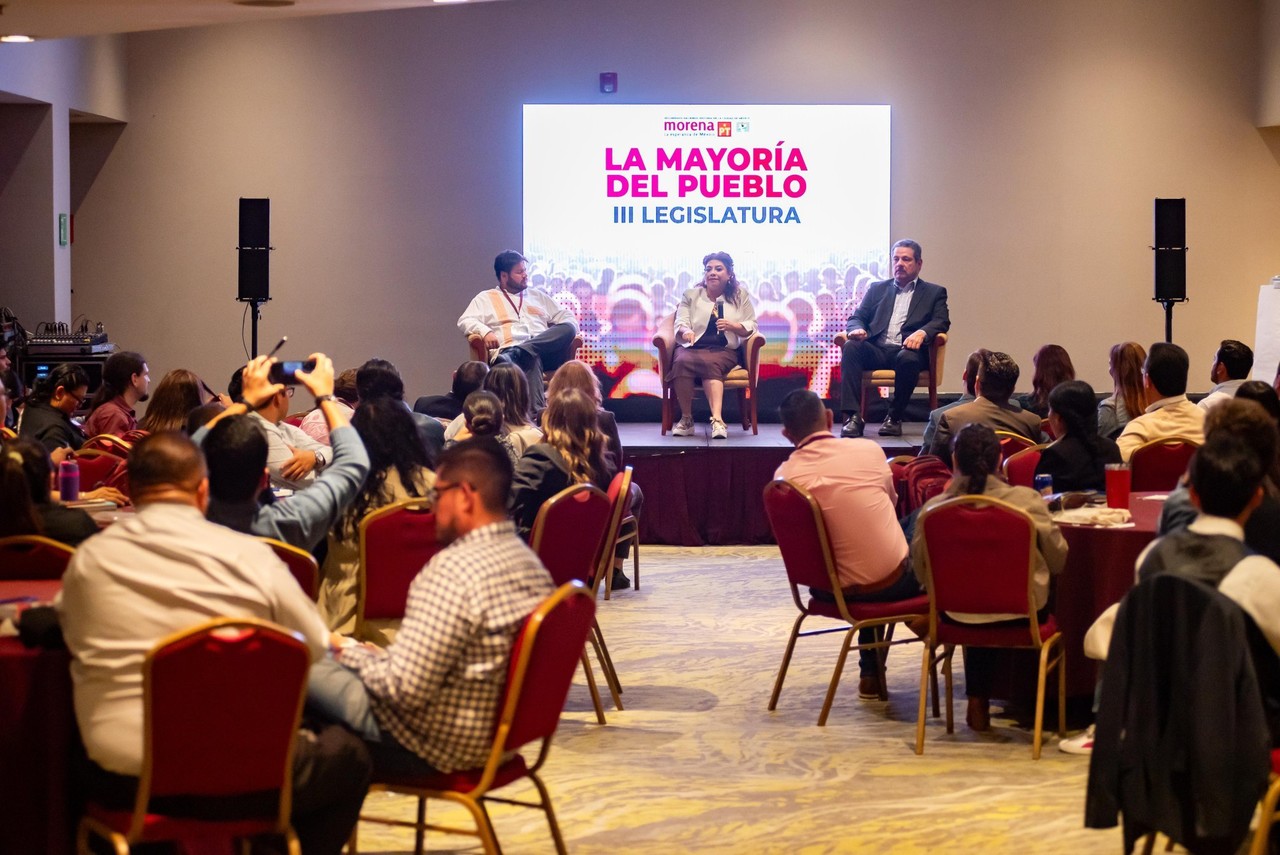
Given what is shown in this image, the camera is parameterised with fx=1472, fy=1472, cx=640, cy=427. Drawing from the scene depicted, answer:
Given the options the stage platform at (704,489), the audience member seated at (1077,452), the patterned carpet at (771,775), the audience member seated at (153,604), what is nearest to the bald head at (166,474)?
the audience member seated at (153,604)

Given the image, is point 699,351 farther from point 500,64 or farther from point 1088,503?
point 1088,503

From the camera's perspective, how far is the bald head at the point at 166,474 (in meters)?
2.90

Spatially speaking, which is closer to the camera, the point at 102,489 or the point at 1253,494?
the point at 1253,494

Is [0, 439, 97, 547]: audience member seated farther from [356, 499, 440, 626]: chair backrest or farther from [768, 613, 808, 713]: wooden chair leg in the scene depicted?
[768, 613, 808, 713]: wooden chair leg

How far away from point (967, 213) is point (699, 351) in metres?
2.84

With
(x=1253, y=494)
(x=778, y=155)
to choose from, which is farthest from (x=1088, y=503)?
(x=778, y=155)

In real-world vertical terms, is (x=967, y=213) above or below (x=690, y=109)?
below

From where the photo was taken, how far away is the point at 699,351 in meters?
9.73

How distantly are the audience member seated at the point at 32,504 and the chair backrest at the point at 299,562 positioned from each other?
0.63 metres

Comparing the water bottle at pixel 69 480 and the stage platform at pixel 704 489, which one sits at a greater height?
the water bottle at pixel 69 480

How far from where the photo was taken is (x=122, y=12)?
7340mm

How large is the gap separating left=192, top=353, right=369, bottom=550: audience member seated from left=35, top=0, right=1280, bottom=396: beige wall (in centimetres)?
728

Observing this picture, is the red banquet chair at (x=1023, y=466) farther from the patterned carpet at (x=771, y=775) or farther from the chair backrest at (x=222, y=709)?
the chair backrest at (x=222, y=709)

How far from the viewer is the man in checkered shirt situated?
9.46 feet
